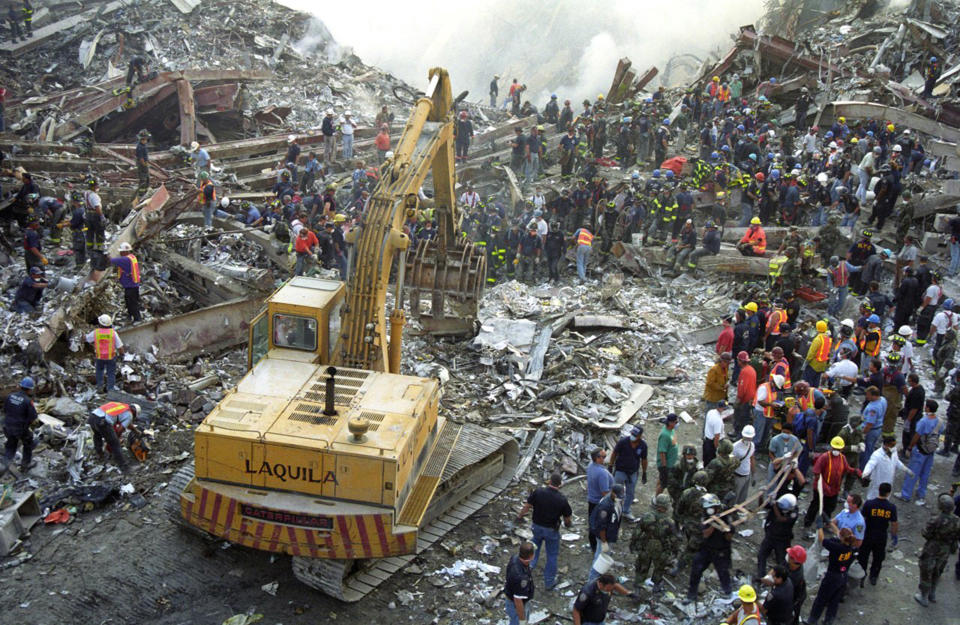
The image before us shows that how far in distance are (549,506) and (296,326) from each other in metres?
3.50

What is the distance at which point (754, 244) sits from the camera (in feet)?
53.7

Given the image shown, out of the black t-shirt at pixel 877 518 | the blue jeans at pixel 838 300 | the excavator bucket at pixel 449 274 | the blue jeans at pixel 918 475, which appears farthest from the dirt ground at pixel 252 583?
the blue jeans at pixel 838 300

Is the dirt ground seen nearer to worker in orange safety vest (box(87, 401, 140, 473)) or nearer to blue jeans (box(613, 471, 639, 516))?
blue jeans (box(613, 471, 639, 516))

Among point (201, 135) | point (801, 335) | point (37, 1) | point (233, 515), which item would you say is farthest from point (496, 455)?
point (37, 1)

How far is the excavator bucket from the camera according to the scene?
1345 cm

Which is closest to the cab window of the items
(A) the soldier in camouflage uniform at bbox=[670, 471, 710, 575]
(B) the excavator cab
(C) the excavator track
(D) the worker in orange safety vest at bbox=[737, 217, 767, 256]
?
(B) the excavator cab

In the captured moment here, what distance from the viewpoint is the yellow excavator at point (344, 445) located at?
791 cm

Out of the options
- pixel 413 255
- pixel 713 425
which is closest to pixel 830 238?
pixel 713 425

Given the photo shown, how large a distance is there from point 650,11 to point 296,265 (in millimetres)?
35634

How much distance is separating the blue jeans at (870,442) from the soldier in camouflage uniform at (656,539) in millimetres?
3352

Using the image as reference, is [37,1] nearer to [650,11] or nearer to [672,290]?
[672,290]

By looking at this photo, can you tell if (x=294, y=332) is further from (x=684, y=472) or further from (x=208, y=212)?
(x=208, y=212)

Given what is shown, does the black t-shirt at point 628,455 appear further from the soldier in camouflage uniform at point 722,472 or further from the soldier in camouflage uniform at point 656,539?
the soldier in camouflage uniform at point 656,539

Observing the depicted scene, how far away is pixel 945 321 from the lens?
41.4ft
